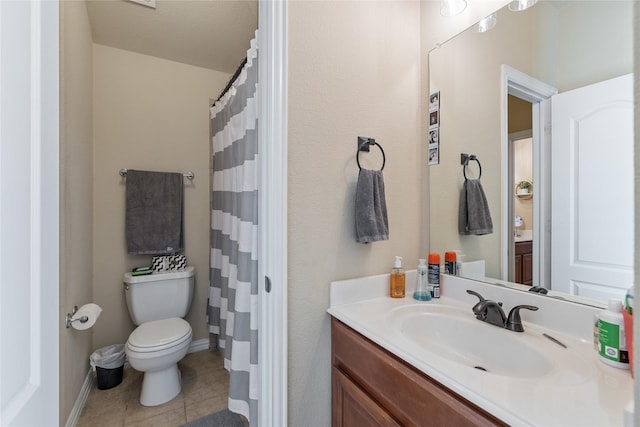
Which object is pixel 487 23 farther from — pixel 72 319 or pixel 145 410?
pixel 145 410

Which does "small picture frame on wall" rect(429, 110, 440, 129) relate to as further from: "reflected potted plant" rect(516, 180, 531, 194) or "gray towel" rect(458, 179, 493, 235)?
"reflected potted plant" rect(516, 180, 531, 194)

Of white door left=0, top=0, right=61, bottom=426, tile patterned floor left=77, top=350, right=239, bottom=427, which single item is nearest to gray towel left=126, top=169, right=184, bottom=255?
tile patterned floor left=77, top=350, right=239, bottom=427

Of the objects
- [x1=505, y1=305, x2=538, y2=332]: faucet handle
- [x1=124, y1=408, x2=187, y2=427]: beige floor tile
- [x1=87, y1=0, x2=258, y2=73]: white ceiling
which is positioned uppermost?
[x1=87, y1=0, x2=258, y2=73]: white ceiling

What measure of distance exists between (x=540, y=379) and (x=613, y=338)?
22 centimetres

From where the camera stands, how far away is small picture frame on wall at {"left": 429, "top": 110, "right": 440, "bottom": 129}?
1.28m

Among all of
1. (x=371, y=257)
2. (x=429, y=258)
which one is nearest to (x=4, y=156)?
(x=371, y=257)

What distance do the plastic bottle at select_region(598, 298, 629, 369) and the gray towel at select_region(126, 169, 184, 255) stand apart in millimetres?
2426

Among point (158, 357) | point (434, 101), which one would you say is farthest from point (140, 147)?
point (434, 101)

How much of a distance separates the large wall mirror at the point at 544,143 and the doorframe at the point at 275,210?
2.39 ft

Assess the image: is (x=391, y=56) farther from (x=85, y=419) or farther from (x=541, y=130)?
(x=85, y=419)

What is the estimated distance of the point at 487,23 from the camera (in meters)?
1.11

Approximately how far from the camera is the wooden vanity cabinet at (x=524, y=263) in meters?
0.98

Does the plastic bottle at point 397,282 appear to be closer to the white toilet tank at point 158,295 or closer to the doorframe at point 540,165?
the doorframe at point 540,165

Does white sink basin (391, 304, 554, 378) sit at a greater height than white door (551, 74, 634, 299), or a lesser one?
lesser
